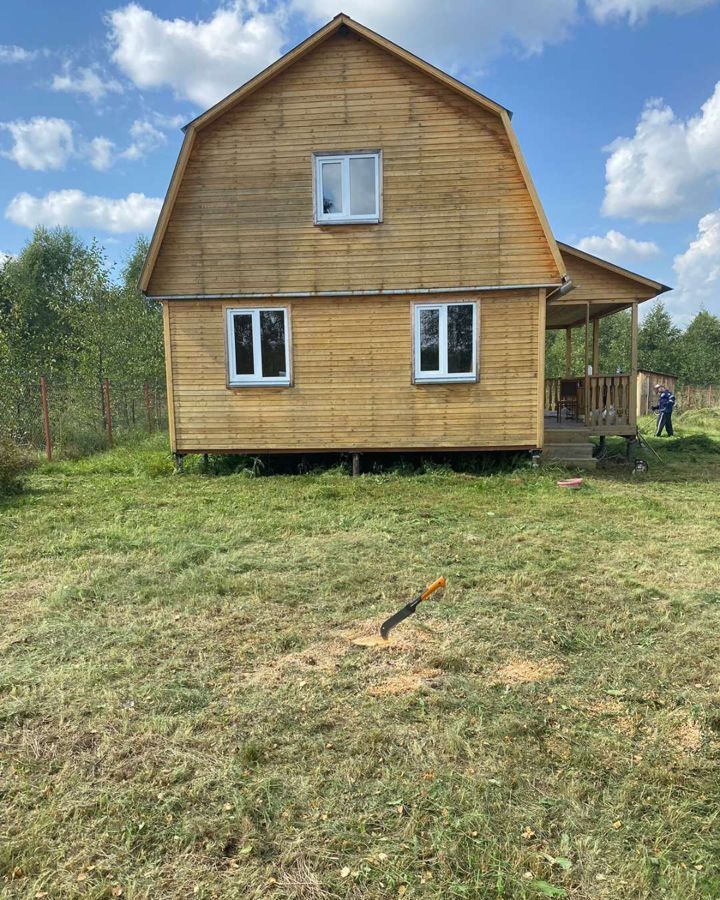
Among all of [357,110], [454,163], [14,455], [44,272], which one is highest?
[44,272]

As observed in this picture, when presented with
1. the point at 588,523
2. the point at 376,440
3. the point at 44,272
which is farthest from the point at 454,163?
the point at 44,272

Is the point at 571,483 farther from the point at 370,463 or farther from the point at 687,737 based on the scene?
the point at 687,737

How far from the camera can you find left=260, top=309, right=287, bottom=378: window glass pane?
11.2m

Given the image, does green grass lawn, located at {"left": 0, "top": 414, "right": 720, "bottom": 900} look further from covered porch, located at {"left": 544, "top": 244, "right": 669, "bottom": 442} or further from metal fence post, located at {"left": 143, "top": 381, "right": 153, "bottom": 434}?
metal fence post, located at {"left": 143, "top": 381, "right": 153, "bottom": 434}

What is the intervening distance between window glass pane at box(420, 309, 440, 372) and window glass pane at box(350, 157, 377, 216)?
2.06 metres

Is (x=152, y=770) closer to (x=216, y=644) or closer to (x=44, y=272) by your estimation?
(x=216, y=644)

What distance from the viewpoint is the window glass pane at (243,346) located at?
442 inches

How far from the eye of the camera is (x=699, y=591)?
5066 millimetres

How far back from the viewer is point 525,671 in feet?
12.4

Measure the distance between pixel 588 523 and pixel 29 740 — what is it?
6.27 metres

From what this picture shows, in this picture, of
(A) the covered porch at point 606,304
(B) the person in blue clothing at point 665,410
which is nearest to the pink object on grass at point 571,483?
(A) the covered porch at point 606,304

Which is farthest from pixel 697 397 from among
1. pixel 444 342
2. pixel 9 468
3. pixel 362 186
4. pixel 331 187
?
pixel 9 468

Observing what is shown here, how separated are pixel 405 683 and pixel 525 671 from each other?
77 centimetres

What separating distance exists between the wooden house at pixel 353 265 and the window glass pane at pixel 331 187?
2 centimetres
